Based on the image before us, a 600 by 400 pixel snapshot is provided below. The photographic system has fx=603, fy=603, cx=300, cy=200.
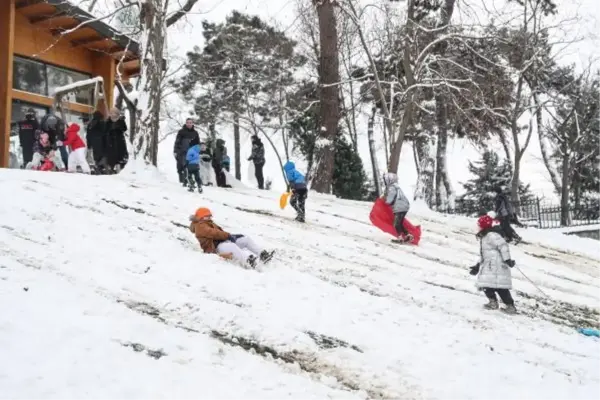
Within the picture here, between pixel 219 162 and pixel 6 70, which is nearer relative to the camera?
pixel 6 70

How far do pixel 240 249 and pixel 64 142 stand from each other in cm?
868

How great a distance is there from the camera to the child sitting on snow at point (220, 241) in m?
8.30

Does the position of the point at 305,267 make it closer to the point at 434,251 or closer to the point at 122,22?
the point at 434,251

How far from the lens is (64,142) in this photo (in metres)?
15.0

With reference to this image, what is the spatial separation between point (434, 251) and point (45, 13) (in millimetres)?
14460

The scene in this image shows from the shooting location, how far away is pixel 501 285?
7902mm

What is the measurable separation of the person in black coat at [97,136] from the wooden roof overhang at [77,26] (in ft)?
8.99

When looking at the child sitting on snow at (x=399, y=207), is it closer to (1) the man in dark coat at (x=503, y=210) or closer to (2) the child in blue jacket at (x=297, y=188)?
(2) the child in blue jacket at (x=297, y=188)

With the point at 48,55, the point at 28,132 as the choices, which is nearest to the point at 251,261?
the point at 28,132

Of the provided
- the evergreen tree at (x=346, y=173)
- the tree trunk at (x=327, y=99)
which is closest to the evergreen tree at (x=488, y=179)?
the evergreen tree at (x=346, y=173)

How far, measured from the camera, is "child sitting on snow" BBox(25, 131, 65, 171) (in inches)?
611

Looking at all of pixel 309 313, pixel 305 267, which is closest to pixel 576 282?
pixel 305 267

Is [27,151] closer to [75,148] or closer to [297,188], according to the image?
[75,148]

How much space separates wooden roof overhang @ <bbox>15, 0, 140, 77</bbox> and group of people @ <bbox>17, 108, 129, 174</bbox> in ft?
8.92
